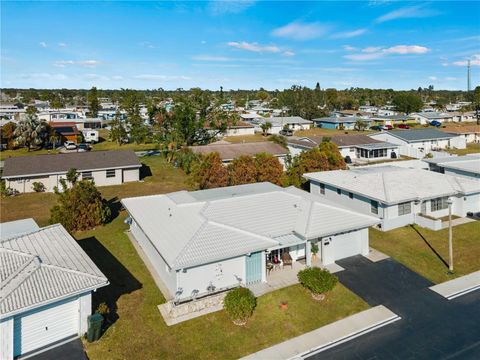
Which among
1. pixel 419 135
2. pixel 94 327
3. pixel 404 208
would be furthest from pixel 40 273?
pixel 419 135

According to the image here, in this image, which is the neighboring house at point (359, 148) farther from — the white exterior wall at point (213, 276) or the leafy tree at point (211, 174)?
the white exterior wall at point (213, 276)

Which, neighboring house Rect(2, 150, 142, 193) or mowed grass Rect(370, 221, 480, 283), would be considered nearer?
mowed grass Rect(370, 221, 480, 283)

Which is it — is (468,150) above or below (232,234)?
above

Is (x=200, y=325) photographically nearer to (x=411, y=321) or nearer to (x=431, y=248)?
(x=411, y=321)

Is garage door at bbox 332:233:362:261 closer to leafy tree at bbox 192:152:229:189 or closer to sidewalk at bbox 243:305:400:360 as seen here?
sidewalk at bbox 243:305:400:360

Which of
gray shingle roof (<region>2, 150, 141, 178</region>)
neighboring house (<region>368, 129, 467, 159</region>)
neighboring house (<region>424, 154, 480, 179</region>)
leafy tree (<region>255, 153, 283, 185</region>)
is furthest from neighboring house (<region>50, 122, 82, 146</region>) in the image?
neighboring house (<region>424, 154, 480, 179</region>)

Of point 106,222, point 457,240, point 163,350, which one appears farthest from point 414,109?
point 163,350

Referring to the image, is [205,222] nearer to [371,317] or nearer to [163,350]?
[163,350]
